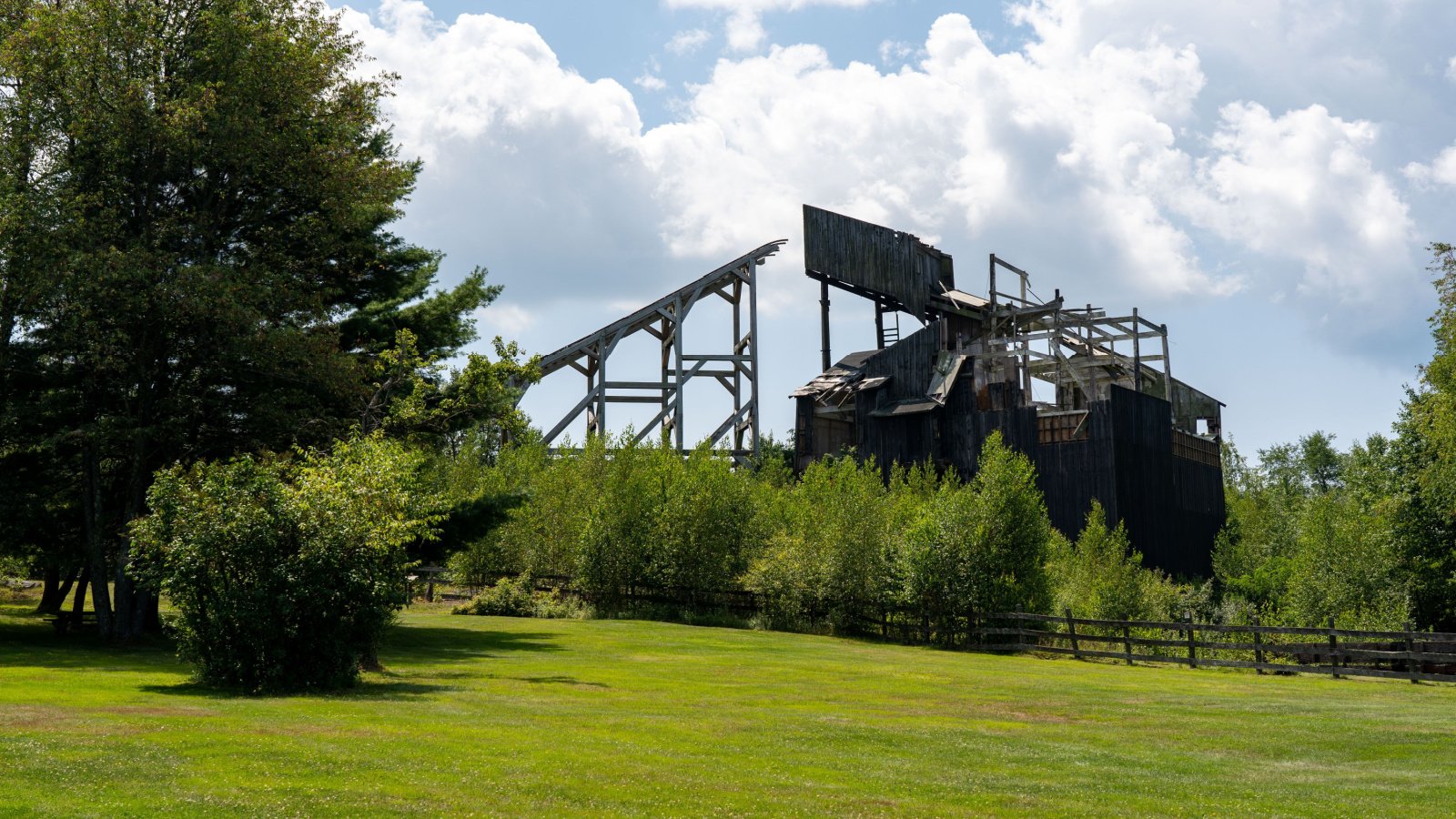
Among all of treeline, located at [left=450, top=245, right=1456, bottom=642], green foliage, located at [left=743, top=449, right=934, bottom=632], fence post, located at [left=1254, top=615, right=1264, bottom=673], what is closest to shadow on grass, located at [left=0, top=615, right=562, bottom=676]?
treeline, located at [left=450, top=245, right=1456, bottom=642]

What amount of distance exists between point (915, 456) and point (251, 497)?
42256 millimetres

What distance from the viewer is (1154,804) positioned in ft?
42.9

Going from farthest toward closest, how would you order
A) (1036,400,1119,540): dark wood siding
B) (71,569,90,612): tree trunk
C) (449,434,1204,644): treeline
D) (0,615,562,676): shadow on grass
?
1. (1036,400,1119,540): dark wood siding
2. (449,434,1204,644): treeline
3. (71,569,90,612): tree trunk
4. (0,615,562,676): shadow on grass

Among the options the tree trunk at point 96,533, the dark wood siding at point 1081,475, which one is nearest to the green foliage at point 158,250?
the tree trunk at point 96,533

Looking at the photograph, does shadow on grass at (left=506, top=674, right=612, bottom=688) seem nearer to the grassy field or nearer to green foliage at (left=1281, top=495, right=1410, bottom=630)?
the grassy field

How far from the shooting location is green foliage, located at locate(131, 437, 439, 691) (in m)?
21.0

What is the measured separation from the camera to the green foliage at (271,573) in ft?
68.8

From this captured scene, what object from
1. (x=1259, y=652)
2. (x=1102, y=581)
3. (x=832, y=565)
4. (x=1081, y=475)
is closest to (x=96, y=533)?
(x=832, y=565)

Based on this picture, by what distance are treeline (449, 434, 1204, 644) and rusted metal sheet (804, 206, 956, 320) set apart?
1312 cm

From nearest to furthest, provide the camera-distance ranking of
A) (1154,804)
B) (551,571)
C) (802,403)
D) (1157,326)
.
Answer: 1. (1154,804)
2. (551,571)
3. (1157,326)
4. (802,403)

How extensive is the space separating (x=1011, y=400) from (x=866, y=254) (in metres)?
13.7

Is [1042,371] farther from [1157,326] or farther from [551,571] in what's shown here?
[551,571]

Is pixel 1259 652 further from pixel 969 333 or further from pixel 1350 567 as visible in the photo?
pixel 969 333

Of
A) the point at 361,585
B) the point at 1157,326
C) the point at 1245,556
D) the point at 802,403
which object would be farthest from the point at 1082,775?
the point at 1245,556
